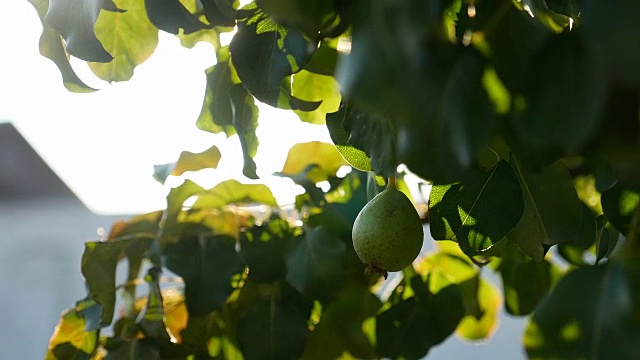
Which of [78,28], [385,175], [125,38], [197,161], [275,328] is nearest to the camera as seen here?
[385,175]

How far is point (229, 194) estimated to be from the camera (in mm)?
731

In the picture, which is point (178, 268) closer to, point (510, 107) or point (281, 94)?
point (281, 94)

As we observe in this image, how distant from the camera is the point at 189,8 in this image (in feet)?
1.66

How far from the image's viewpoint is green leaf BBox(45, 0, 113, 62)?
42 centimetres

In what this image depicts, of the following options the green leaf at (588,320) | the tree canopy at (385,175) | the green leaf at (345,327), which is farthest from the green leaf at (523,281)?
the green leaf at (588,320)

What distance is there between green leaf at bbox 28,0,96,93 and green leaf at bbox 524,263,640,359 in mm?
335

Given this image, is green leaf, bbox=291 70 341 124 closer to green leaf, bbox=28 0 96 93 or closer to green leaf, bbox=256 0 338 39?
green leaf, bbox=28 0 96 93

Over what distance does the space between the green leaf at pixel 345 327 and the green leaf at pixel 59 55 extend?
11.0 inches

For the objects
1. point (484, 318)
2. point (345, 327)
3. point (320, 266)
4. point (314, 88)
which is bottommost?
point (484, 318)

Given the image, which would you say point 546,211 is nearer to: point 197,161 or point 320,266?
point 320,266

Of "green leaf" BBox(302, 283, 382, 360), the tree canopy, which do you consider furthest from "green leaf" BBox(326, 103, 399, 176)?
"green leaf" BBox(302, 283, 382, 360)

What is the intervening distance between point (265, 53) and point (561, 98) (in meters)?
0.22

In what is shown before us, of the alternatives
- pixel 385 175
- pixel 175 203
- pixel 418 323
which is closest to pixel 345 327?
pixel 418 323

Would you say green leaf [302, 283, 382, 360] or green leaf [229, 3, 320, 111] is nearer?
green leaf [229, 3, 320, 111]
